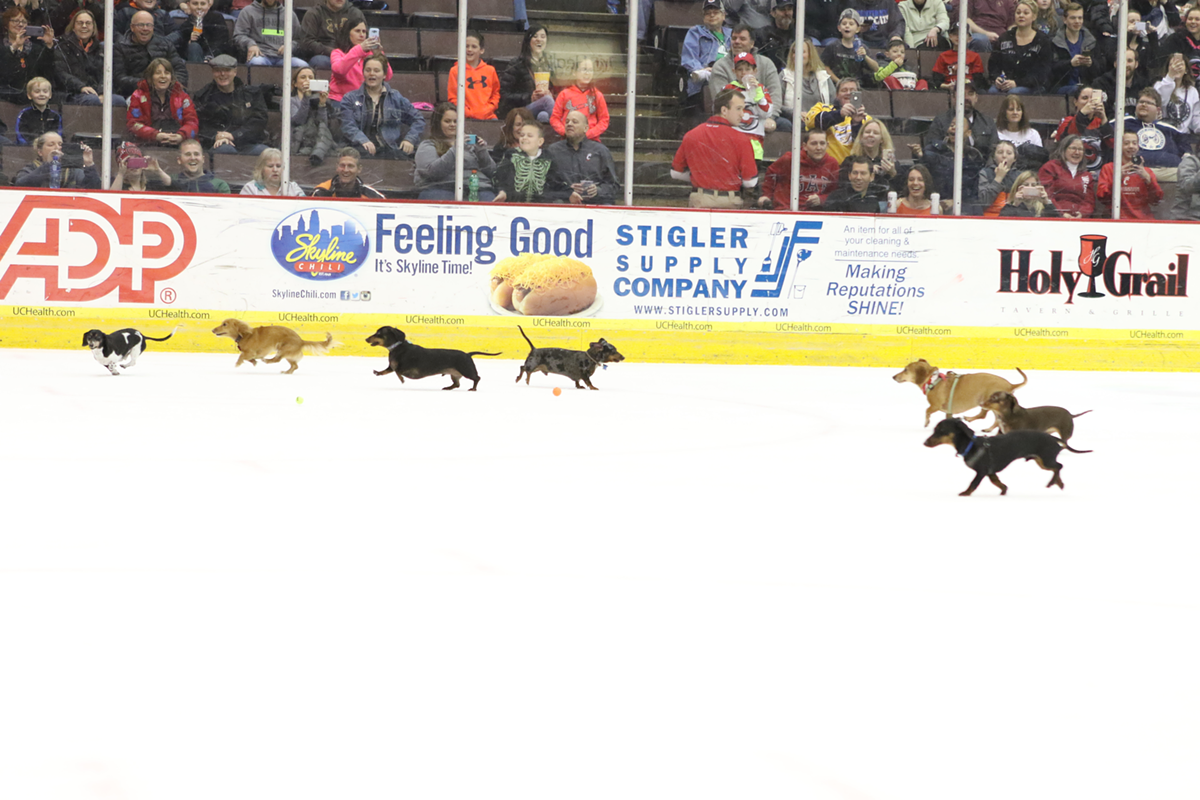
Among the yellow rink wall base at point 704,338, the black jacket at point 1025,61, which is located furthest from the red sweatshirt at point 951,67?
the yellow rink wall base at point 704,338

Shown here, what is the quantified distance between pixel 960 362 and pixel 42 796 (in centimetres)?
1402

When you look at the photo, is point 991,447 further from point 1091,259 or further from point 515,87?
point 1091,259

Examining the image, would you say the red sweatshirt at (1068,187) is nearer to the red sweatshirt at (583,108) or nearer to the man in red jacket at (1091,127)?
the man in red jacket at (1091,127)

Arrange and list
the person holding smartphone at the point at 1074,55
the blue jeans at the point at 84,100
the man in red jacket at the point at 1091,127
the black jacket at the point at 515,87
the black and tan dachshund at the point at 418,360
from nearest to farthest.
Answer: the black and tan dachshund at the point at 418,360 → the blue jeans at the point at 84,100 → the black jacket at the point at 515,87 → the man in red jacket at the point at 1091,127 → the person holding smartphone at the point at 1074,55

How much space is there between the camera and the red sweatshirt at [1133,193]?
15.5 meters

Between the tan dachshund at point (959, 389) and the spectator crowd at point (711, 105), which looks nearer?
the tan dachshund at point (959, 389)

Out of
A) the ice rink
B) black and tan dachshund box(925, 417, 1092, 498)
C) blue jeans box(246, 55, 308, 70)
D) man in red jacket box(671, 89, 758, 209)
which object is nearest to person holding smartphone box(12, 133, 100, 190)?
blue jeans box(246, 55, 308, 70)

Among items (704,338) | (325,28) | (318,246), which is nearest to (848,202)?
(704,338)

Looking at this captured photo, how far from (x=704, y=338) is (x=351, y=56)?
4.95 metres

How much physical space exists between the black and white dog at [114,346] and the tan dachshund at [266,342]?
40.8 inches

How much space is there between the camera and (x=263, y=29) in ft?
48.6

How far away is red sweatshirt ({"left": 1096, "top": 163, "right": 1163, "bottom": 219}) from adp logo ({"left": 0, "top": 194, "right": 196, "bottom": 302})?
10.1 meters

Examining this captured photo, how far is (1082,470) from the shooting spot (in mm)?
5871

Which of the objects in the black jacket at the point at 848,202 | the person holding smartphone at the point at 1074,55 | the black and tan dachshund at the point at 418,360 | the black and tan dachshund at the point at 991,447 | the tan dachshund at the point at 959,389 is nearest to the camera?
the black and tan dachshund at the point at 991,447
